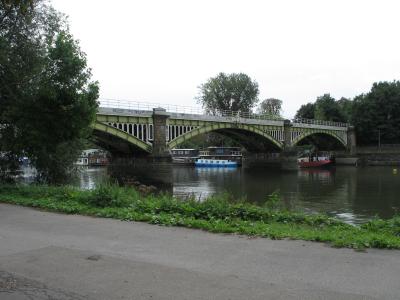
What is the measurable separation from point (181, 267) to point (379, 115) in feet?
306

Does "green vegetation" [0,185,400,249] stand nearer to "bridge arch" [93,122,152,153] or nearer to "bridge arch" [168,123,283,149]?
"bridge arch" [93,122,152,153]

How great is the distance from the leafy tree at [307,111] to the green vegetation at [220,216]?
9683 centimetres

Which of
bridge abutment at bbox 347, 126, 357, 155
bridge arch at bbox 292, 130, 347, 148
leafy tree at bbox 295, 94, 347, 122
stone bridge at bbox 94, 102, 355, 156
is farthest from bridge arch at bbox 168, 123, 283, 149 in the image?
leafy tree at bbox 295, 94, 347, 122

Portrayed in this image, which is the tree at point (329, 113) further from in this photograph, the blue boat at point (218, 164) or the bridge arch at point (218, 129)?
the bridge arch at point (218, 129)

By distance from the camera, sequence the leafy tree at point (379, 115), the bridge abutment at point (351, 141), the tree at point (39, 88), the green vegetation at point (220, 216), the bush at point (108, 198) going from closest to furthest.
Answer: the green vegetation at point (220, 216)
the bush at point (108, 198)
the tree at point (39, 88)
the leafy tree at point (379, 115)
the bridge abutment at point (351, 141)

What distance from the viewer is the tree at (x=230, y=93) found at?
3873 inches

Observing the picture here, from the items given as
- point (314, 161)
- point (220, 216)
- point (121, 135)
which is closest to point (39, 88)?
point (220, 216)

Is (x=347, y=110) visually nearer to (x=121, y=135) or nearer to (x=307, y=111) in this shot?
(x=307, y=111)

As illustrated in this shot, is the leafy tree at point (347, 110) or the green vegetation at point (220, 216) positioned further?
the leafy tree at point (347, 110)

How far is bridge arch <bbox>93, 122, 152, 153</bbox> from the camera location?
40969mm

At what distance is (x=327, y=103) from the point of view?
10044cm

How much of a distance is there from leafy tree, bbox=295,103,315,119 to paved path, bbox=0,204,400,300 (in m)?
101

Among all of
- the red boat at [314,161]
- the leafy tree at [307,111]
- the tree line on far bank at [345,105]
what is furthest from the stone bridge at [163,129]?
the leafy tree at [307,111]

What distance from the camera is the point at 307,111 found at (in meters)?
107
